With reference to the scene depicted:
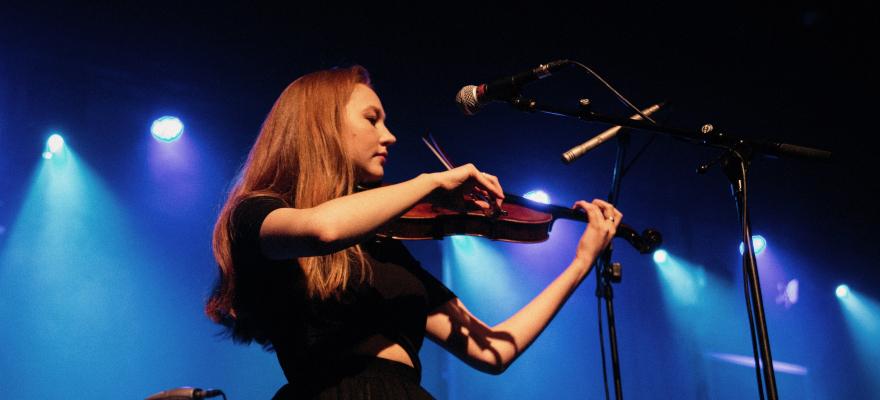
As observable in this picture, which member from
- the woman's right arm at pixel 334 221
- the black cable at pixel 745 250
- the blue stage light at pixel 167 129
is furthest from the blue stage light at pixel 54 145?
the black cable at pixel 745 250

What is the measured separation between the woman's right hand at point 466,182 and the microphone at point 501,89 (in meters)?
0.30

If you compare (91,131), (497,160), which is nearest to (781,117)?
(497,160)

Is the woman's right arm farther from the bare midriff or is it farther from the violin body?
the violin body

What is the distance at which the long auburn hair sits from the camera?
1449mm

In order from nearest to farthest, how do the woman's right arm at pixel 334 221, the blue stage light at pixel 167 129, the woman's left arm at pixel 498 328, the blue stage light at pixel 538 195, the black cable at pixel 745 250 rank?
the woman's right arm at pixel 334 221 → the black cable at pixel 745 250 → the woman's left arm at pixel 498 328 → the blue stage light at pixel 167 129 → the blue stage light at pixel 538 195

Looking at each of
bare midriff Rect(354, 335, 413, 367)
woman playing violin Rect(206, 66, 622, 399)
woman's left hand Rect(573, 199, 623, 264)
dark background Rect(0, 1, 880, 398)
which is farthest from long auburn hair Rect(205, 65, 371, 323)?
dark background Rect(0, 1, 880, 398)

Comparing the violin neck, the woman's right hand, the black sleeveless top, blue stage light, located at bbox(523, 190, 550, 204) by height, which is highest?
blue stage light, located at bbox(523, 190, 550, 204)

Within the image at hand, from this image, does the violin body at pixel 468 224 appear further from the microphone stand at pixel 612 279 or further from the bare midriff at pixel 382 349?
the bare midriff at pixel 382 349

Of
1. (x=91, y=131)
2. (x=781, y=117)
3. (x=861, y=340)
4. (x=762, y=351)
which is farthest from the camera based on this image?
(x=861, y=340)

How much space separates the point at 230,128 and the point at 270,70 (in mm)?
514

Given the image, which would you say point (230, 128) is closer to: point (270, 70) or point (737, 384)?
point (270, 70)

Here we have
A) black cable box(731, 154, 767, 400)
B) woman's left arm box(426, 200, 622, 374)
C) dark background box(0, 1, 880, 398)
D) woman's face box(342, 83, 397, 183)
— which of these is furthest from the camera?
dark background box(0, 1, 880, 398)

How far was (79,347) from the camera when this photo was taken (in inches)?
143

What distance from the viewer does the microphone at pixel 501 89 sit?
5.51ft
